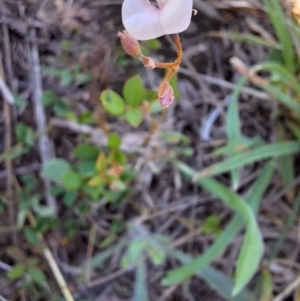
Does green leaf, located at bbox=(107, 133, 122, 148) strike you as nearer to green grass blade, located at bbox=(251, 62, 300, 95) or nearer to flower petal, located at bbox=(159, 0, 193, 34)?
green grass blade, located at bbox=(251, 62, 300, 95)

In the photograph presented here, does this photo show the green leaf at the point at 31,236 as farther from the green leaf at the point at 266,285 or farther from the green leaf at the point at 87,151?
the green leaf at the point at 266,285

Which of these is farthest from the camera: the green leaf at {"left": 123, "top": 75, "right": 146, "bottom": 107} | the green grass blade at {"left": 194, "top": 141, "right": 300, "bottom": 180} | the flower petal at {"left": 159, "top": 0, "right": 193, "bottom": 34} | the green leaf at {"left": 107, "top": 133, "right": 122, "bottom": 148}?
the green grass blade at {"left": 194, "top": 141, "right": 300, "bottom": 180}

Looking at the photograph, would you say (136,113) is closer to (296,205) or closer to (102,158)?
(102,158)

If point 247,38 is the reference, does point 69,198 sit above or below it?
below

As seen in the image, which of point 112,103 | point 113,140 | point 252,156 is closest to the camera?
point 112,103

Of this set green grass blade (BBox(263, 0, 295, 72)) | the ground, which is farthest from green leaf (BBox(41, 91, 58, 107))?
green grass blade (BBox(263, 0, 295, 72))

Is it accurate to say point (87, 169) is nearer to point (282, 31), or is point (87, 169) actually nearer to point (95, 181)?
point (95, 181)

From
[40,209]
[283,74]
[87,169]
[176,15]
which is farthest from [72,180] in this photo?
[176,15]

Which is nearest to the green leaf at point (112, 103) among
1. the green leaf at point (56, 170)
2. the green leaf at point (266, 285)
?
the green leaf at point (56, 170)
